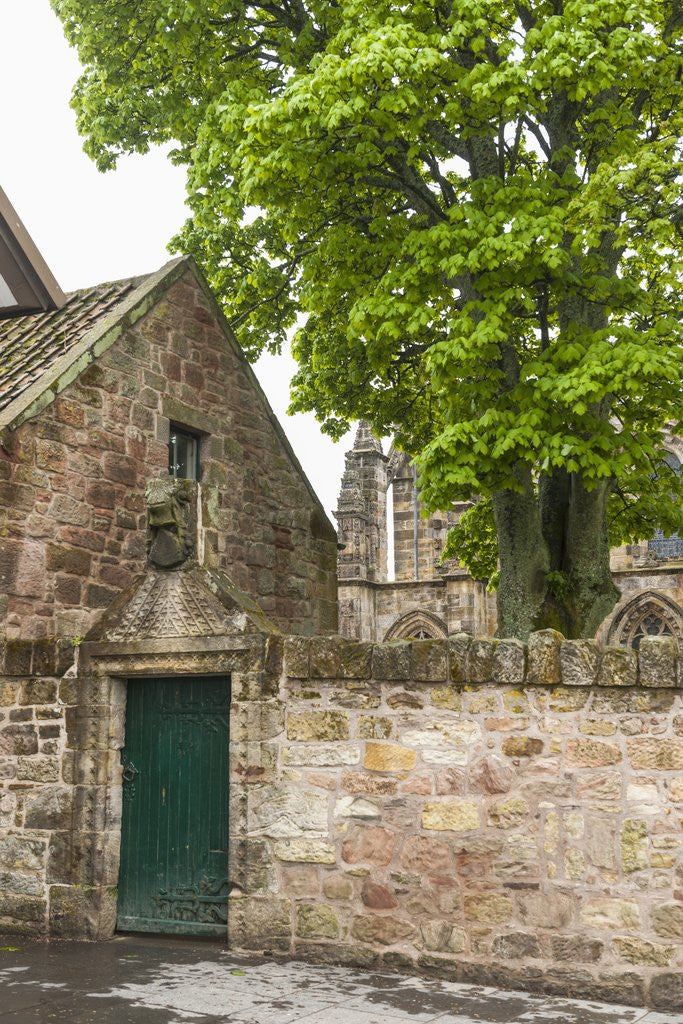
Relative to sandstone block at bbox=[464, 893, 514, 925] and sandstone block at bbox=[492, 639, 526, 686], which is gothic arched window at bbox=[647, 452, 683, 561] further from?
sandstone block at bbox=[464, 893, 514, 925]

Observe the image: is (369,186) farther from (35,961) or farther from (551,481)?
(35,961)

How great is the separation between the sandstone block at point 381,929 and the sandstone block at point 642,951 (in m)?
1.38

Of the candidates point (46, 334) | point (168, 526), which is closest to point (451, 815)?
point (168, 526)

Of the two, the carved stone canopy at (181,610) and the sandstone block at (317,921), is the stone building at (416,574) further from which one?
the sandstone block at (317,921)

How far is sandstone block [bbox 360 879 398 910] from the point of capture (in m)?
7.49

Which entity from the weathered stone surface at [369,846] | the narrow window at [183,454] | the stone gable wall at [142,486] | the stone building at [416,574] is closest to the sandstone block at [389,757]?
the weathered stone surface at [369,846]

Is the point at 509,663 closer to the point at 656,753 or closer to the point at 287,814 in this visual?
the point at 656,753

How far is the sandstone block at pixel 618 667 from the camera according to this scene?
696cm

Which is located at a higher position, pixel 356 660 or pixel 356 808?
pixel 356 660

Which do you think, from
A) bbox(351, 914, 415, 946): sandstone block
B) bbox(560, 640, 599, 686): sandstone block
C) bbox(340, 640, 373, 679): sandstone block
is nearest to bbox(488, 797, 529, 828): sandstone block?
bbox(560, 640, 599, 686): sandstone block

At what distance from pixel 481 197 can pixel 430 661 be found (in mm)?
5693

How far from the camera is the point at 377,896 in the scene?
7.54m

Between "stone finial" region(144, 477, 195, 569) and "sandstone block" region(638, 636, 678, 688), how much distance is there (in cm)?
370

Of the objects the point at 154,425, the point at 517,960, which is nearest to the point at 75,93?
the point at 154,425
